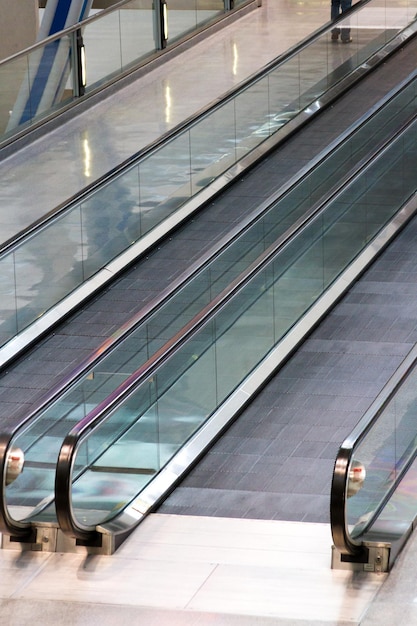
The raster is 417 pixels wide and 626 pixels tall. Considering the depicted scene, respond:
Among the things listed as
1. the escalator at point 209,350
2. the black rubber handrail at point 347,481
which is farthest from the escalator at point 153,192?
the black rubber handrail at point 347,481

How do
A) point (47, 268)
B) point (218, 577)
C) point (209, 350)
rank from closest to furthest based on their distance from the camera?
1. point (218, 577)
2. point (209, 350)
3. point (47, 268)

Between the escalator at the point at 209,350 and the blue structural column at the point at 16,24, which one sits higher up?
the blue structural column at the point at 16,24

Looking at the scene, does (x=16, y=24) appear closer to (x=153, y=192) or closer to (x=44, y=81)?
(x=44, y=81)

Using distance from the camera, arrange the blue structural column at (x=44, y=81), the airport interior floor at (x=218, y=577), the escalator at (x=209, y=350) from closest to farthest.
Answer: the airport interior floor at (x=218, y=577)
the escalator at (x=209, y=350)
the blue structural column at (x=44, y=81)

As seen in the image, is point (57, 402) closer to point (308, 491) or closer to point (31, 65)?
point (308, 491)

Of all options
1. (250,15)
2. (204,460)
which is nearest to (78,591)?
(204,460)

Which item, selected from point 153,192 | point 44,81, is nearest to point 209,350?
point 153,192

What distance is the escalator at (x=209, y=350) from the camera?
22.2ft

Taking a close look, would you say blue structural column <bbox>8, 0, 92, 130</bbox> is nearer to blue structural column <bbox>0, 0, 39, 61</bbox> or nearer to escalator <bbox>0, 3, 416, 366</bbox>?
escalator <bbox>0, 3, 416, 366</bbox>

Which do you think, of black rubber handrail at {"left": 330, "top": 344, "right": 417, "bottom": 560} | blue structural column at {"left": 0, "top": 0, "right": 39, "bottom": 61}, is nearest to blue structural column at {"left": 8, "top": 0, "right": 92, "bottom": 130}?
blue structural column at {"left": 0, "top": 0, "right": 39, "bottom": 61}

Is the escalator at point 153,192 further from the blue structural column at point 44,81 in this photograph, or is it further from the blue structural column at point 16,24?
the blue structural column at point 16,24

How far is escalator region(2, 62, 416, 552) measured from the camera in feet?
22.2

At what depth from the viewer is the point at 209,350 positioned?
864cm

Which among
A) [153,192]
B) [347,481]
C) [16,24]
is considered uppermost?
[16,24]
